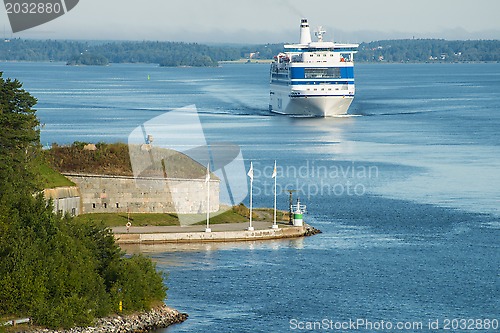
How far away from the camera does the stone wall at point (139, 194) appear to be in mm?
52688

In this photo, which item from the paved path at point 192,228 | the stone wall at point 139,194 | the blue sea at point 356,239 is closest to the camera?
the blue sea at point 356,239

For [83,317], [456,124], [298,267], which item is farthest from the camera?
[456,124]

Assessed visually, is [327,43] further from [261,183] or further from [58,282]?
[58,282]

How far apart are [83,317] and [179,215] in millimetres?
19216

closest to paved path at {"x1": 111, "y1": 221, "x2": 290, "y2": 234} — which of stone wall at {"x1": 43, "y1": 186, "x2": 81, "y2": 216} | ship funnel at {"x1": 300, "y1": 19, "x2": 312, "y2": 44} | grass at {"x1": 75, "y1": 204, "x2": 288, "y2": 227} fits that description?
grass at {"x1": 75, "y1": 204, "x2": 288, "y2": 227}

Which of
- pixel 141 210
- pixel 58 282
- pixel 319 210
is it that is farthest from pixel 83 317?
pixel 319 210

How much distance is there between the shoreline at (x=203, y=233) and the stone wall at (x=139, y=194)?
154 cm

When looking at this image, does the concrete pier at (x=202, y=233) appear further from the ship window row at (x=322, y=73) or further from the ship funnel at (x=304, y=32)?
the ship funnel at (x=304, y=32)

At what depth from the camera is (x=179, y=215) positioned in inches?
2090

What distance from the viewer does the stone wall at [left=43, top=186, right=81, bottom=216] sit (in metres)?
50.0

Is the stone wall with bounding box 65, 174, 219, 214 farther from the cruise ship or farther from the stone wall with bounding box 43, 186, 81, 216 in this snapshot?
the cruise ship

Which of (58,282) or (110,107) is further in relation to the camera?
(110,107)

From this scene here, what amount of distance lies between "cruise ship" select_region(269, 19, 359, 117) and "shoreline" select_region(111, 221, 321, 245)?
74.9 meters

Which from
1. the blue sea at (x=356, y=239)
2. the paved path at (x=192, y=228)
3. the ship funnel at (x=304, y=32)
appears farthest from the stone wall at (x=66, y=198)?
the ship funnel at (x=304, y=32)
